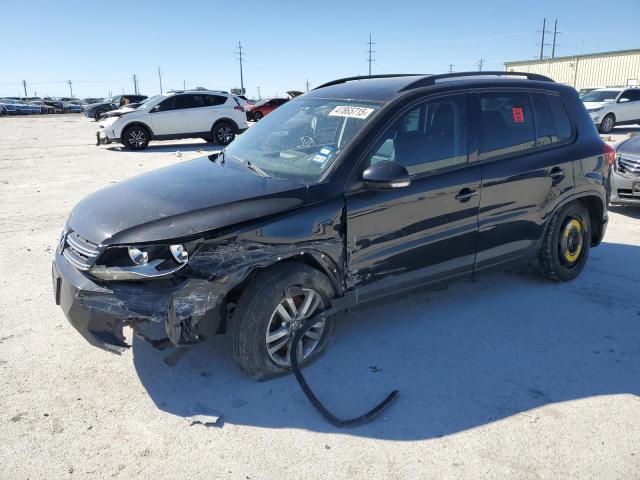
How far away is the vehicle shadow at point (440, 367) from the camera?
302 cm

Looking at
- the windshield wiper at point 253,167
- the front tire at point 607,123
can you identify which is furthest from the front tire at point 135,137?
the front tire at point 607,123

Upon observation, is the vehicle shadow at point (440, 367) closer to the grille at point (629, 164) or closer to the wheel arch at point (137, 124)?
the grille at point (629, 164)

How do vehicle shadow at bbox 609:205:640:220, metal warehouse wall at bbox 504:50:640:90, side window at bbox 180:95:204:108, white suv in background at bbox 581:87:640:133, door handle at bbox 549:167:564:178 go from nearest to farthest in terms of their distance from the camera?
door handle at bbox 549:167:564:178, vehicle shadow at bbox 609:205:640:220, side window at bbox 180:95:204:108, white suv in background at bbox 581:87:640:133, metal warehouse wall at bbox 504:50:640:90

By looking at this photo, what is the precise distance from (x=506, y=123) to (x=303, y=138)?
5.51 feet

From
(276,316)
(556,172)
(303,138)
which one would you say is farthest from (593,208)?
(276,316)

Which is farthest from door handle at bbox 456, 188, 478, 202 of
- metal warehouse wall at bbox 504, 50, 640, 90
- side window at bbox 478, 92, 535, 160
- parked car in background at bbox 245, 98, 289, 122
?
metal warehouse wall at bbox 504, 50, 640, 90

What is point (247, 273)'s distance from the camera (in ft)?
9.91

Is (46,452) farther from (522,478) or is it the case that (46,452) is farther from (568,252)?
(568,252)

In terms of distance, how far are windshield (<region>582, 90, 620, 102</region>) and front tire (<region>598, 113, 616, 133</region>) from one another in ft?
2.35

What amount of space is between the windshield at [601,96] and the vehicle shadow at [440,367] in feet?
59.7

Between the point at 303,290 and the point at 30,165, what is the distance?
38.0 feet

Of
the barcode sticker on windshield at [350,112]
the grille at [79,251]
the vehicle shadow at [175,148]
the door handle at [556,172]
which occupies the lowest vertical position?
the vehicle shadow at [175,148]

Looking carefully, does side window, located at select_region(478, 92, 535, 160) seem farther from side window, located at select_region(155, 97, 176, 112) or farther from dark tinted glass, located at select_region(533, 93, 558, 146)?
side window, located at select_region(155, 97, 176, 112)

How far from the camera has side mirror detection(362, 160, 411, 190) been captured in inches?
128
